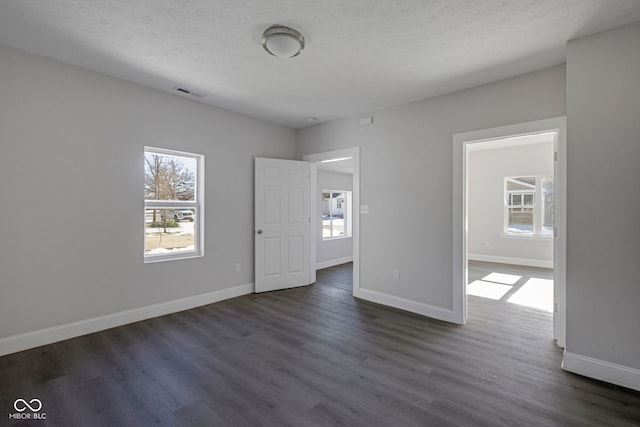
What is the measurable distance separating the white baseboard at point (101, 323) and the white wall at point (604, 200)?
3.94 meters

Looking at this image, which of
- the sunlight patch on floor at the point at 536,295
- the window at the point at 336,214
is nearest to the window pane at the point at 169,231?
the window at the point at 336,214

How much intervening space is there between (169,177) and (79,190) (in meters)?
0.96

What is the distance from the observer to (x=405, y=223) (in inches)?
149

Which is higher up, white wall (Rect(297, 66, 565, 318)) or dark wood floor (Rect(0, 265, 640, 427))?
white wall (Rect(297, 66, 565, 318))

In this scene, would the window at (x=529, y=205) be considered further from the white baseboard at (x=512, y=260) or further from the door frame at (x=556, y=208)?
the door frame at (x=556, y=208)

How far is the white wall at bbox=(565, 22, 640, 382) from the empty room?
0.01 m

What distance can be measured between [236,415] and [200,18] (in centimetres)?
275

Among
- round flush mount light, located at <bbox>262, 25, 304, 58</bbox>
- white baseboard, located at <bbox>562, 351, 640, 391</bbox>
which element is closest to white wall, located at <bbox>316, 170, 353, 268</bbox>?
round flush mount light, located at <bbox>262, 25, 304, 58</bbox>

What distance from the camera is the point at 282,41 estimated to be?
7.46 ft

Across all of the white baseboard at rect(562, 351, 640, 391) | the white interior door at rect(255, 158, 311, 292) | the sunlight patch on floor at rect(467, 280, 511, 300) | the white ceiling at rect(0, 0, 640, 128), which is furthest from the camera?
the white interior door at rect(255, 158, 311, 292)

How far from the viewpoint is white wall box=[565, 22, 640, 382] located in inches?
83.7

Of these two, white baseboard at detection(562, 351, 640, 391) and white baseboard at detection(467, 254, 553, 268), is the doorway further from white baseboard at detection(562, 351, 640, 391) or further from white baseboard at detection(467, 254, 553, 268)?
white baseboard at detection(562, 351, 640, 391)

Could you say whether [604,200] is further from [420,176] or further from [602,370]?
[420,176]

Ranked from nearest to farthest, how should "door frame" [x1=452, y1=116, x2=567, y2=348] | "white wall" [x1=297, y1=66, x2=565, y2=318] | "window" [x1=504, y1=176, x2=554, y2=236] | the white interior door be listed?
"door frame" [x1=452, y1=116, x2=567, y2=348]
"white wall" [x1=297, y1=66, x2=565, y2=318]
the white interior door
"window" [x1=504, y1=176, x2=554, y2=236]
